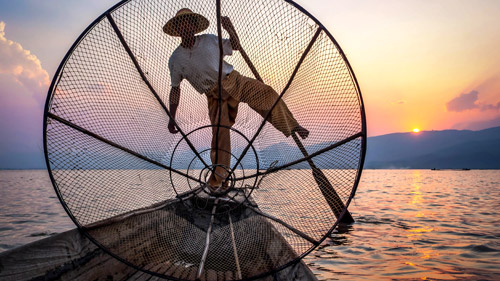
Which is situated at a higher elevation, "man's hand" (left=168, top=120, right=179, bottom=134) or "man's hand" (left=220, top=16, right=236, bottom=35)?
"man's hand" (left=220, top=16, right=236, bottom=35)

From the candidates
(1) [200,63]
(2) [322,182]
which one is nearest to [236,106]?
(1) [200,63]

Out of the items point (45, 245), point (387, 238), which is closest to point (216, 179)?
point (45, 245)

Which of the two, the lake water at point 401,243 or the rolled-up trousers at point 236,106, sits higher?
the rolled-up trousers at point 236,106

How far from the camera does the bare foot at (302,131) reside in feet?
8.82

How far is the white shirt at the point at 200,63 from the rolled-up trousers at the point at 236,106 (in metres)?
0.09

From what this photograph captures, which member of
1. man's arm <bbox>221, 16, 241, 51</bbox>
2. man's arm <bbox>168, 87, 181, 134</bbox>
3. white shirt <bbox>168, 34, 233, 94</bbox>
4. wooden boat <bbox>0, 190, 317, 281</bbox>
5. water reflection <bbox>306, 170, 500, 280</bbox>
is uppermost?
man's arm <bbox>221, 16, 241, 51</bbox>

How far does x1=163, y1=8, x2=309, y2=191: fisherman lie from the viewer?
8.82ft

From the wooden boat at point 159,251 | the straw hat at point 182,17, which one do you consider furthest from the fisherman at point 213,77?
the wooden boat at point 159,251

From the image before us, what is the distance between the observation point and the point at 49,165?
198cm

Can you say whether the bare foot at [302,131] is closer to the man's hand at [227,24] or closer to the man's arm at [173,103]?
the man's hand at [227,24]

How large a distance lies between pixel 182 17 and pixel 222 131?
1.07 metres

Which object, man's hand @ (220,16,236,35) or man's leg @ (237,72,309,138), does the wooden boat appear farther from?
man's hand @ (220,16,236,35)

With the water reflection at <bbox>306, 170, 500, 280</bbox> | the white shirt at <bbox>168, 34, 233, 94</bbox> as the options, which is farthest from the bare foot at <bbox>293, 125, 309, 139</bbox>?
the water reflection at <bbox>306, 170, 500, 280</bbox>

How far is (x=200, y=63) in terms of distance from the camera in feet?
9.15
